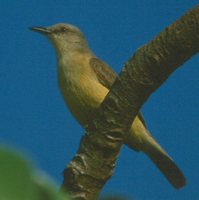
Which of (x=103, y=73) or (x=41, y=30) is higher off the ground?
(x=41, y=30)

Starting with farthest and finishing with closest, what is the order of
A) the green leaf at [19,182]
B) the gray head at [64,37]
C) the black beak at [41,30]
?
the black beak at [41,30]
the gray head at [64,37]
the green leaf at [19,182]

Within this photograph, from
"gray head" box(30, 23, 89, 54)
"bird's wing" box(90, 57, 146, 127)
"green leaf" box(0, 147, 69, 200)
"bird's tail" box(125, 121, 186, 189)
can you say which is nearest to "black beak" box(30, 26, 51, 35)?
"gray head" box(30, 23, 89, 54)

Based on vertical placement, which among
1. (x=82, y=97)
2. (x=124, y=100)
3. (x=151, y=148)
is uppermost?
(x=151, y=148)

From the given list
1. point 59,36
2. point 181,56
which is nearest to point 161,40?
point 181,56

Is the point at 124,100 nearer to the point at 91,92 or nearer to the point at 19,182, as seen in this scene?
the point at 19,182

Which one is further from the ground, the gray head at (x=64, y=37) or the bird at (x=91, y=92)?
the gray head at (x=64, y=37)

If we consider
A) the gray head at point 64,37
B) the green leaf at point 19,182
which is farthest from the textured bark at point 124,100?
the gray head at point 64,37

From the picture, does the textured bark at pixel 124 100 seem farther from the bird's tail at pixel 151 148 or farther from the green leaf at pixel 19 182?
the bird's tail at pixel 151 148

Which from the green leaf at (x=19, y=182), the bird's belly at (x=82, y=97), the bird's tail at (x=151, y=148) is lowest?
the green leaf at (x=19, y=182)

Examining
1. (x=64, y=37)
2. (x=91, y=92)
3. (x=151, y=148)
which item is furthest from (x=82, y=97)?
(x=64, y=37)
